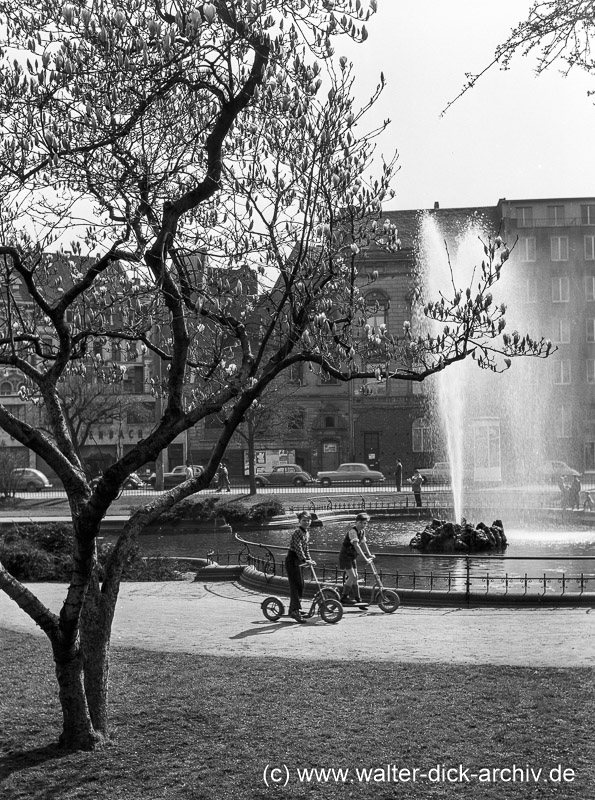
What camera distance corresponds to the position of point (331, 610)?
16047mm

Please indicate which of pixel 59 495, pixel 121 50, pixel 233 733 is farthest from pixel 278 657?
pixel 59 495

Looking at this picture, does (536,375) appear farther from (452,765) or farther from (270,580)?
(452,765)

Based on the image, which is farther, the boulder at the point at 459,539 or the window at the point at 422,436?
the window at the point at 422,436

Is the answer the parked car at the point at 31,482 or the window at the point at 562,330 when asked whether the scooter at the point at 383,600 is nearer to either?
the parked car at the point at 31,482

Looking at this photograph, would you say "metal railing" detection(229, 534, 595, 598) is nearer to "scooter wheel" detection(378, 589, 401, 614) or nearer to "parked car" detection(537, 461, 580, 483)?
"scooter wheel" detection(378, 589, 401, 614)

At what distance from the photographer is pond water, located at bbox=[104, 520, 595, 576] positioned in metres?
23.0

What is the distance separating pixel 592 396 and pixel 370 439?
59.9 feet

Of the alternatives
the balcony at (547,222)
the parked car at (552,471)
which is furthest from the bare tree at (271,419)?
the balcony at (547,222)

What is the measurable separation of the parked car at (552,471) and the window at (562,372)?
1255 cm

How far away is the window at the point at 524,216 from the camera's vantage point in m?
84.8

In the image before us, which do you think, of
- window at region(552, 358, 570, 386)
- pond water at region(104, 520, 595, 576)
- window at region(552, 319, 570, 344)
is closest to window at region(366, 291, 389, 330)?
pond water at region(104, 520, 595, 576)

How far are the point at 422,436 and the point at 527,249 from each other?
728 inches

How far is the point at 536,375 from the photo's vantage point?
76125 millimetres

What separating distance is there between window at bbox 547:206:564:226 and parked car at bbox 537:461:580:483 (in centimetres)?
2368
